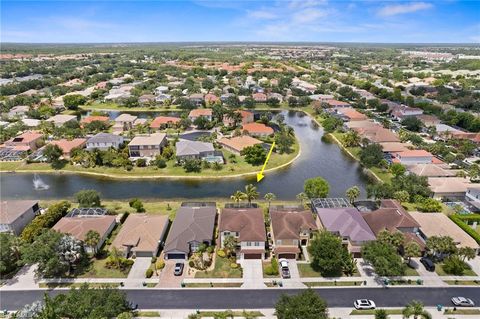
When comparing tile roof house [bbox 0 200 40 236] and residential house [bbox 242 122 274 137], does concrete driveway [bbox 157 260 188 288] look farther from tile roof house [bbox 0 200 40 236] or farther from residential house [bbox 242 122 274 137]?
residential house [bbox 242 122 274 137]

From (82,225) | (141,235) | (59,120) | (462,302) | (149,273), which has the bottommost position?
(462,302)

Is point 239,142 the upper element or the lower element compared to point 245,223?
upper

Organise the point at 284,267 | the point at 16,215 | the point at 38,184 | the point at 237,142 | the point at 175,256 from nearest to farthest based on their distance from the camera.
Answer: the point at 284,267 < the point at 175,256 < the point at 16,215 < the point at 38,184 < the point at 237,142

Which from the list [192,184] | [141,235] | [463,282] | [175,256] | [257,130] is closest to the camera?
[463,282]

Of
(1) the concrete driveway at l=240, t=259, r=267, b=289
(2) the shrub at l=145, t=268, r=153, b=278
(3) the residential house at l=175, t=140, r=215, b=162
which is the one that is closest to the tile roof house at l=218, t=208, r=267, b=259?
(1) the concrete driveway at l=240, t=259, r=267, b=289

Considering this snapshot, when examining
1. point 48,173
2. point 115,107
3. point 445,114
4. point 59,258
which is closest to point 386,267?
point 59,258

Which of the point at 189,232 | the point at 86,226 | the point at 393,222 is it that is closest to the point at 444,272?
the point at 393,222

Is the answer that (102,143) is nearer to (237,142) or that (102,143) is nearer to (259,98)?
(237,142)
